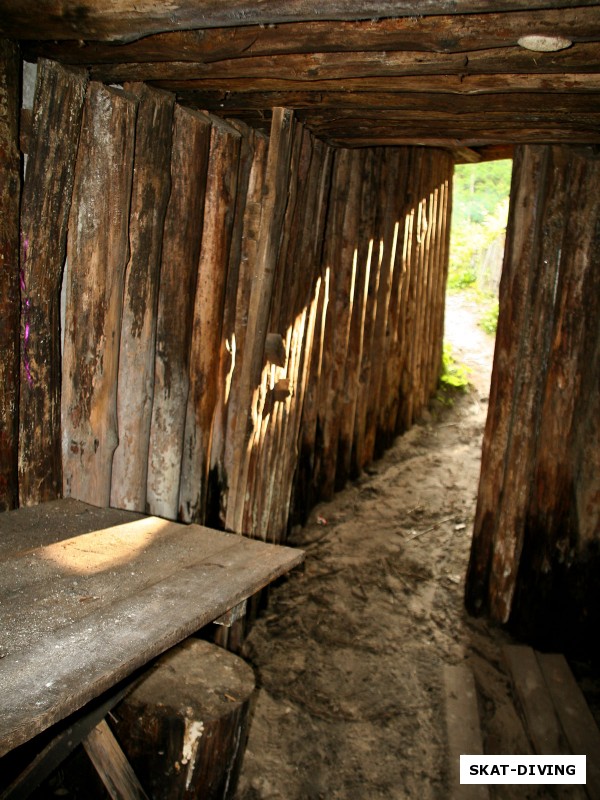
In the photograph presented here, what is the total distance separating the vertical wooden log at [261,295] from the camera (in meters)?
3.35

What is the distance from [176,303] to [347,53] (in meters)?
1.42

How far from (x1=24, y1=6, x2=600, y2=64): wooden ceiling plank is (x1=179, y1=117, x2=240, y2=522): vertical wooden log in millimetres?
898

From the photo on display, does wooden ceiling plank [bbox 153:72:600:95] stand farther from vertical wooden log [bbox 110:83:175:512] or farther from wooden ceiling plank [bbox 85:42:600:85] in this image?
vertical wooden log [bbox 110:83:175:512]

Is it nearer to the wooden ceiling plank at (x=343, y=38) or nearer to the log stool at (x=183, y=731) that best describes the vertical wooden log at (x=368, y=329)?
the wooden ceiling plank at (x=343, y=38)

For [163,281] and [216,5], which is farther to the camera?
[163,281]

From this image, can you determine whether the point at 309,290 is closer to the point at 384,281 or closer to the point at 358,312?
the point at 358,312

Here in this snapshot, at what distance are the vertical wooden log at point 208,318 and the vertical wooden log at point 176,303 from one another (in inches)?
3.3

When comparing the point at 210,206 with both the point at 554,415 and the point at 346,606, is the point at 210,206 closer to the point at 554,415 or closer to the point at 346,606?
the point at 554,415

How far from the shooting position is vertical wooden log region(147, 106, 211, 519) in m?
3.14

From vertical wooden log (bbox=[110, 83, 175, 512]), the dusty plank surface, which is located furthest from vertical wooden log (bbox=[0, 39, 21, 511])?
the dusty plank surface

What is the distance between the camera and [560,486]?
4.07 m

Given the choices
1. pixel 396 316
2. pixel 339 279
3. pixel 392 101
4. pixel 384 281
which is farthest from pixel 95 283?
pixel 396 316

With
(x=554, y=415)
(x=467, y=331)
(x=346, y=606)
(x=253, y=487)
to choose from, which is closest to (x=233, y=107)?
(x=253, y=487)

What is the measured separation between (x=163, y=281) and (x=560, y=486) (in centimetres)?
271
